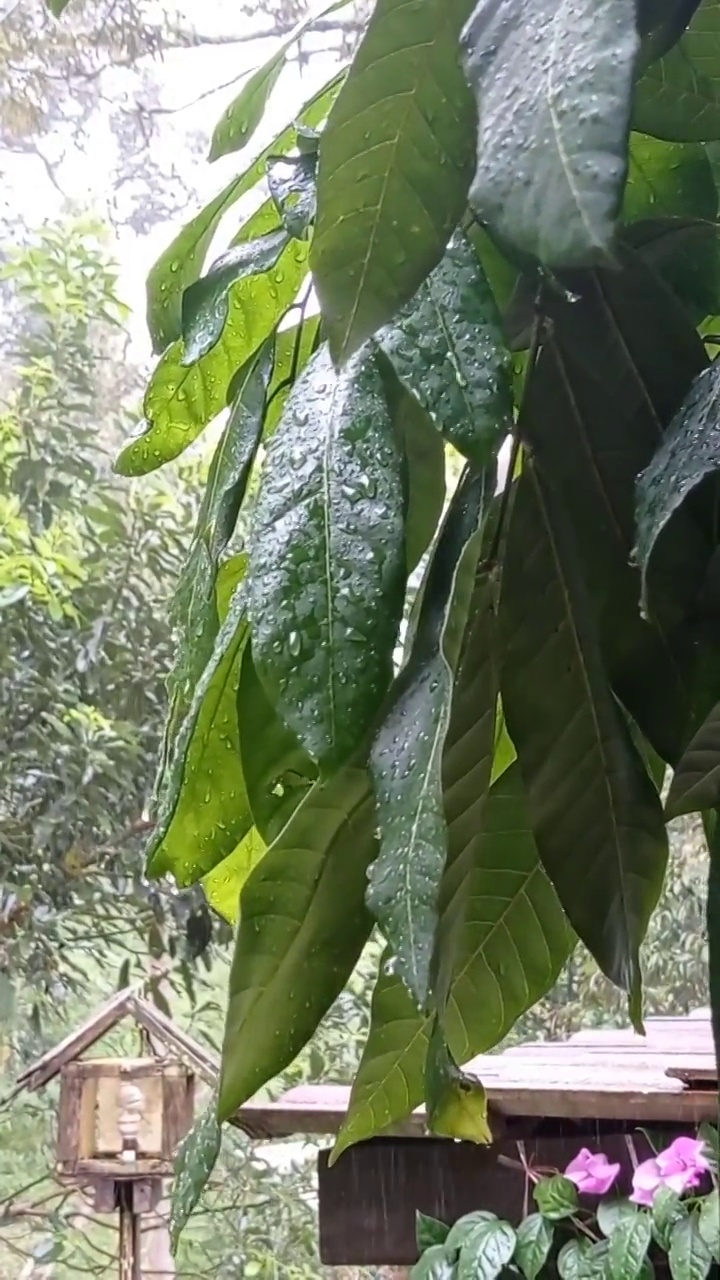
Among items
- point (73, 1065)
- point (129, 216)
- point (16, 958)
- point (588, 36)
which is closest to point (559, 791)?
point (588, 36)

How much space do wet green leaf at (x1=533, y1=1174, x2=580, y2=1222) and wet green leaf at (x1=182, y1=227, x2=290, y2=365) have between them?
0.70 m

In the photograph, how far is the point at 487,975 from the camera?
1.13 ft

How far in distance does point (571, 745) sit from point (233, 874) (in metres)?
0.15

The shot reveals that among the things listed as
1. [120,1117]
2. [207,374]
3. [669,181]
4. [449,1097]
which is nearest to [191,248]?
[207,374]

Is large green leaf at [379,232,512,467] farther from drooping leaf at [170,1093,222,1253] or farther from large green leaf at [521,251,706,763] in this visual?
drooping leaf at [170,1093,222,1253]

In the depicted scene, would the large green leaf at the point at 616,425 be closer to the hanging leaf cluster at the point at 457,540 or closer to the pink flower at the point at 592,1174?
the hanging leaf cluster at the point at 457,540

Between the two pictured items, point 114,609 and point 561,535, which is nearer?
point 561,535

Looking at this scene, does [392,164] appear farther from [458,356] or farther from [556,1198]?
[556,1198]

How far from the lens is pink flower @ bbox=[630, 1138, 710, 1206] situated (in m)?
0.80

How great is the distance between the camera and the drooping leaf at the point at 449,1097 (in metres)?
0.26

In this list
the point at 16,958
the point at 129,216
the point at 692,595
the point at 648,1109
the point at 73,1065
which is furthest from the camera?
the point at 129,216

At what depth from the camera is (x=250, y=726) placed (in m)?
0.30

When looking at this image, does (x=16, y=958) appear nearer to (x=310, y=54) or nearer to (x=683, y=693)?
(x=310, y=54)

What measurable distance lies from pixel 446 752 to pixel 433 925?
9cm
